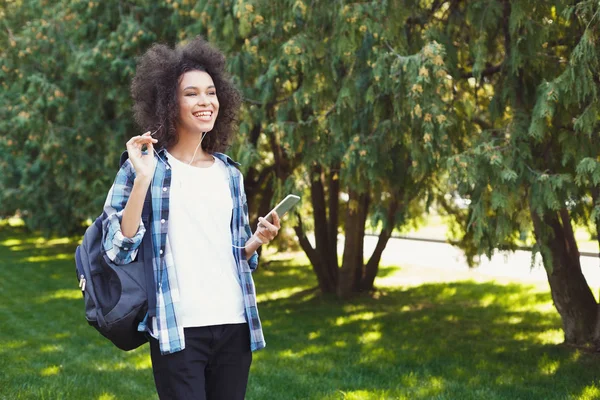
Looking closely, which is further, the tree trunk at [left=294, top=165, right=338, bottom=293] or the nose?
the tree trunk at [left=294, top=165, right=338, bottom=293]

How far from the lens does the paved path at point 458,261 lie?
14.4 meters

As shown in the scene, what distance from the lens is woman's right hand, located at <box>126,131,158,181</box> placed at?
2.72 meters

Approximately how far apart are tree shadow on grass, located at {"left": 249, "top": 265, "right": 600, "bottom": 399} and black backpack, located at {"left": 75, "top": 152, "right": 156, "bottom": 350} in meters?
3.51

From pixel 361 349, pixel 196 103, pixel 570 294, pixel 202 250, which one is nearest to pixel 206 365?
pixel 202 250

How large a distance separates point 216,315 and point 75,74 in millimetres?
10006

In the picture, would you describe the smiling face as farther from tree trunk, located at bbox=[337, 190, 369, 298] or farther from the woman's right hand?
tree trunk, located at bbox=[337, 190, 369, 298]

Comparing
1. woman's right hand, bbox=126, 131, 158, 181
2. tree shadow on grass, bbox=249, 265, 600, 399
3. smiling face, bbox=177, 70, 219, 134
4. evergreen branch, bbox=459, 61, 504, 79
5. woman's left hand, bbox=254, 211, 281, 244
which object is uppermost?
evergreen branch, bbox=459, 61, 504, 79

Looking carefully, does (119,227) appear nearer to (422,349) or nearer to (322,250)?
(422,349)

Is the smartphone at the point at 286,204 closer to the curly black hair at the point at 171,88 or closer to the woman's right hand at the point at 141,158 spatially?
the curly black hair at the point at 171,88

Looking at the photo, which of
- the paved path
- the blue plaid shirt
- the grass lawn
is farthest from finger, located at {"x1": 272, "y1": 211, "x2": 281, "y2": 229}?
the paved path

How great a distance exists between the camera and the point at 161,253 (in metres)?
2.80

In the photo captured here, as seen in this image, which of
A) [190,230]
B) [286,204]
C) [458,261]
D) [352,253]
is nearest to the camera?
[190,230]

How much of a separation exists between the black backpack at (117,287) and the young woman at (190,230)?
3 cm

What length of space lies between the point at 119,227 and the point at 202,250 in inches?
12.1
